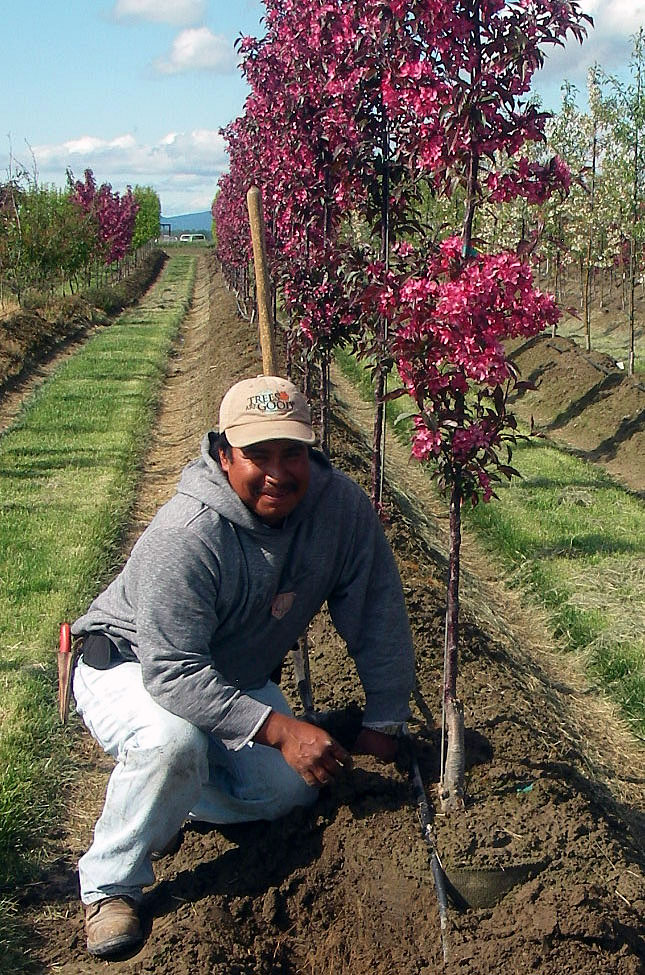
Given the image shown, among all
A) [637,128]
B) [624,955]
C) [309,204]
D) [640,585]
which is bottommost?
[640,585]

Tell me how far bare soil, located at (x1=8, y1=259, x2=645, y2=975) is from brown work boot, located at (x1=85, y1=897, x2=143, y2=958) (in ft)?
0.17

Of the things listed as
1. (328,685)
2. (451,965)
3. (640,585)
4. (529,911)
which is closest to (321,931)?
(451,965)

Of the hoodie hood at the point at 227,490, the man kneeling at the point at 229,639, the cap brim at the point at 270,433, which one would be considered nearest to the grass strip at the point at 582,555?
the hoodie hood at the point at 227,490

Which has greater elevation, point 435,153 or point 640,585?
point 435,153

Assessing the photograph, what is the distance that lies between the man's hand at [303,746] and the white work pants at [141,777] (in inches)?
9.9

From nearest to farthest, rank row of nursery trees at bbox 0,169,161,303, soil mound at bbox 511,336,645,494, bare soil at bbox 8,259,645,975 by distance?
bare soil at bbox 8,259,645,975 < soil mound at bbox 511,336,645,494 < row of nursery trees at bbox 0,169,161,303

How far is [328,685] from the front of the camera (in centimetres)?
436

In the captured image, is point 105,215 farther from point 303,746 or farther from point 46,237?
point 303,746

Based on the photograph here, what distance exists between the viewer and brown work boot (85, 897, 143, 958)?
2.96 meters

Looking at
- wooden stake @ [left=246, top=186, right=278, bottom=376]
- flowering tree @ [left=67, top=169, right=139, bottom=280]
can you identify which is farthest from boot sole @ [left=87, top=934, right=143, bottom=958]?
flowering tree @ [left=67, top=169, right=139, bottom=280]

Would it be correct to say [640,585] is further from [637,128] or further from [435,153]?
[637,128]

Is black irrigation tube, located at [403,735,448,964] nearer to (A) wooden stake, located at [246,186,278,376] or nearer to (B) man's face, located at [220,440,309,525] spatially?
(B) man's face, located at [220,440,309,525]

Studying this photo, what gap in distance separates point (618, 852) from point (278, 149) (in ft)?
19.0

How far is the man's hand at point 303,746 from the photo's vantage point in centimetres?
289
